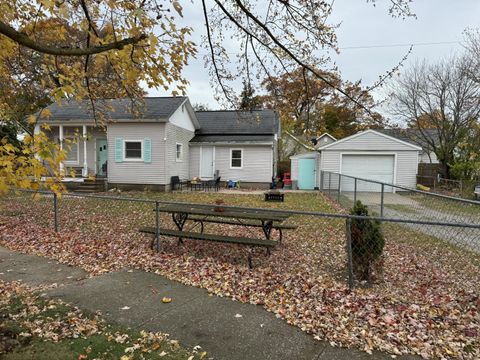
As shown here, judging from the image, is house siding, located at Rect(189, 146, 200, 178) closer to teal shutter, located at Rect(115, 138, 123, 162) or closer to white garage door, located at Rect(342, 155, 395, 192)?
teal shutter, located at Rect(115, 138, 123, 162)

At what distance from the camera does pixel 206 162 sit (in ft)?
64.1

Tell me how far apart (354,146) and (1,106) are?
54.7ft

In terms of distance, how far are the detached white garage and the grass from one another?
652 inches

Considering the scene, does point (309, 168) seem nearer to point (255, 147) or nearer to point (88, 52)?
point (255, 147)

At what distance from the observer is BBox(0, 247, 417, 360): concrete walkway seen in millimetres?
2881

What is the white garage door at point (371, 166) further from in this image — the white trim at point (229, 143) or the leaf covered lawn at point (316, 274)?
the leaf covered lawn at point (316, 274)

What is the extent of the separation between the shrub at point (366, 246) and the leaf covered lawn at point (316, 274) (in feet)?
0.80

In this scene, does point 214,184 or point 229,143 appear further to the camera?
point 229,143

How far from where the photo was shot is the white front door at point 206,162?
1948cm

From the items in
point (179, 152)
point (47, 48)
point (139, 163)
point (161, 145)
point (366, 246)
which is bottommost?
point (366, 246)

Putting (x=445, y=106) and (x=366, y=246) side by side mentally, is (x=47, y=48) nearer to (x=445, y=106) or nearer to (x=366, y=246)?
(x=366, y=246)

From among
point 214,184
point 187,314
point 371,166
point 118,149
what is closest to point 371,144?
point 371,166

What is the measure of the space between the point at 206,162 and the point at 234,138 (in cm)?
226

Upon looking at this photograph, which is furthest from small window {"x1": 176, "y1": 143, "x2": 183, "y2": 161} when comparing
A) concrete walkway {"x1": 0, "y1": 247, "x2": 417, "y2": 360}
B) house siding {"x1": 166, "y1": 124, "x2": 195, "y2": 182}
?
concrete walkway {"x1": 0, "y1": 247, "x2": 417, "y2": 360}
